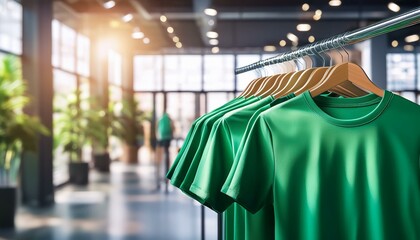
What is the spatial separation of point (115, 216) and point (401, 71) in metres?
5.90

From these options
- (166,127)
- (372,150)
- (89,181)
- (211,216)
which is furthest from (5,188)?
(372,150)

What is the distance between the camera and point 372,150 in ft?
4.75

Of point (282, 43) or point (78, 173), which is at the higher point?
point (282, 43)

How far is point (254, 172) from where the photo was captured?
1.48 meters

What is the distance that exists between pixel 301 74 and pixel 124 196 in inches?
285

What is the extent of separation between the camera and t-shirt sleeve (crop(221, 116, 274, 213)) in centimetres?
147

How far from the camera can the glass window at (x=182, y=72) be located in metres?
14.2

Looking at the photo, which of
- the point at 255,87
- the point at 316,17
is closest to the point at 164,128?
the point at 316,17

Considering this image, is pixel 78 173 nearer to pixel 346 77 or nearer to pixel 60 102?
pixel 60 102

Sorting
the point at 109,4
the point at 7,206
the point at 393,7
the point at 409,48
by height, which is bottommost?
the point at 7,206

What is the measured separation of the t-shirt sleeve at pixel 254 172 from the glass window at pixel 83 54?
1029cm

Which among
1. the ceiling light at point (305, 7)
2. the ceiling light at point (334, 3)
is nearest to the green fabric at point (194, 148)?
the ceiling light at point (334, 3)

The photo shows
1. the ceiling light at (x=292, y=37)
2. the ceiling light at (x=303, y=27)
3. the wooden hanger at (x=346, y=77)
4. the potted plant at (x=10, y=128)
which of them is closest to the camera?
the wooden hanger at (x=346, y=77)

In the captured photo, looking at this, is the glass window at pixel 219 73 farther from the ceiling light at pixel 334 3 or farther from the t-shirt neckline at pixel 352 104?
the t-shirt neckline at pixel 352 104
